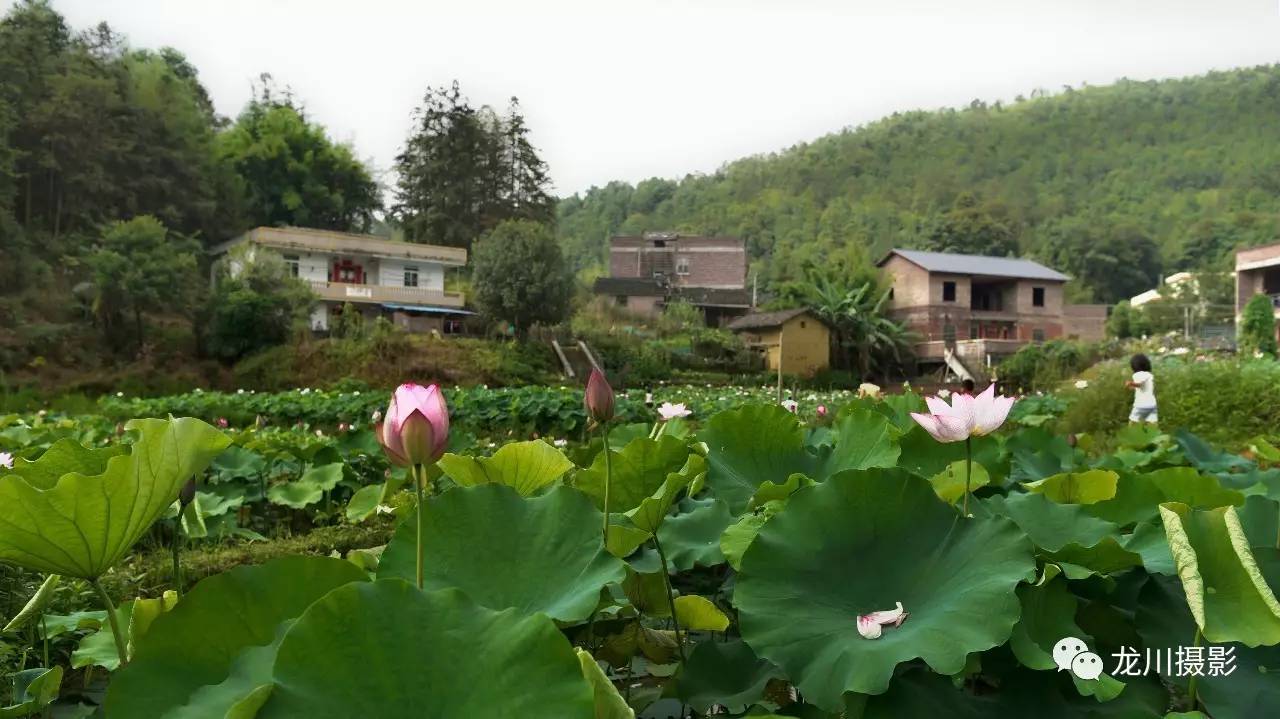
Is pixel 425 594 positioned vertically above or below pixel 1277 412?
above

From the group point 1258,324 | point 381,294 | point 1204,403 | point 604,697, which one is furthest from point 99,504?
point 1258,324

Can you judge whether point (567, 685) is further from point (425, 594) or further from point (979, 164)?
point (979, 164)

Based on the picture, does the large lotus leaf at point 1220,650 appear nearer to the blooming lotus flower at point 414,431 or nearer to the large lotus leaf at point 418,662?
the large lotus leaf at point 418,662

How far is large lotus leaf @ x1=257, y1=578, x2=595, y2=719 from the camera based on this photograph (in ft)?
1.48

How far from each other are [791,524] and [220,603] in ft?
1.55

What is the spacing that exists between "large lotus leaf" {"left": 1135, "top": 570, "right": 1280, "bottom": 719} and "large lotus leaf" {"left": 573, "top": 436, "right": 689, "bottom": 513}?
21.1 inches

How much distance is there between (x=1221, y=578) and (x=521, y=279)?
18.6 meters

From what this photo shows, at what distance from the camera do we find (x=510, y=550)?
2.28 feet

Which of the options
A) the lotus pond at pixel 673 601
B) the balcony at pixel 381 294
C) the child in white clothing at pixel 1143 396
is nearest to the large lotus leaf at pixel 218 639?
the lotus pond at pixel 673 601

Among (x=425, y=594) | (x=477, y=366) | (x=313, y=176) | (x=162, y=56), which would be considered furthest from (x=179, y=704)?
(x=162, y=56)

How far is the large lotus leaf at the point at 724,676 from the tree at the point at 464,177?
29.5 metres

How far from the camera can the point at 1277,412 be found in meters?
6.39

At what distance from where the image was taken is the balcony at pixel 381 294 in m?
20.9

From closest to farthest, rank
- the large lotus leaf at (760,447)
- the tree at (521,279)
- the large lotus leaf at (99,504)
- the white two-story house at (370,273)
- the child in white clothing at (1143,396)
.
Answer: the large lotus leaf at (99,504)
the large lotus leaf at (760,447)
the child in white clothing at (1143,396)
the tree at (521,279)
the white two-story house at (370,273)
